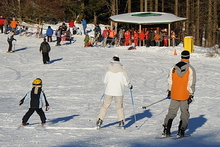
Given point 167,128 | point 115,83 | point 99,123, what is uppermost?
point 115,83

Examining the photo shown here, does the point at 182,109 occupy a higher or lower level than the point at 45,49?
lower

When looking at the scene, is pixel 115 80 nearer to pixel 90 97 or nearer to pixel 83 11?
pixel 90 97

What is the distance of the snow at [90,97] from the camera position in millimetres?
8039

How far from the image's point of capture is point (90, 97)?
47.7ft

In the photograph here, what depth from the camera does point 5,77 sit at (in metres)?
19.4

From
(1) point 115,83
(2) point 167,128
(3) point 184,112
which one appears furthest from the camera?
(1) point 115,83

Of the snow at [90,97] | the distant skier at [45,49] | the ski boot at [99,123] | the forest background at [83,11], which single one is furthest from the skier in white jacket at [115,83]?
the forest background at [83,11]

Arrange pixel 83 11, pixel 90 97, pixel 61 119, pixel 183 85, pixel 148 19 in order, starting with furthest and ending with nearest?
pixel 83 11 → pixel 148 19 → pixel 90 97 → pixel 61 119 → pixel 183 85

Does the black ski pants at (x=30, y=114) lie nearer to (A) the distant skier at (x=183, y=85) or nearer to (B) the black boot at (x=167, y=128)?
(B) the black boot at (x=167, y=128)

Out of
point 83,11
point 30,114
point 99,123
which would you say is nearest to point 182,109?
point 99,123

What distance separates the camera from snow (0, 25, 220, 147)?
26.4 ft

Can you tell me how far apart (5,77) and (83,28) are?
18.0 meters

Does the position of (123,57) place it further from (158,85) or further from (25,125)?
(25,125)

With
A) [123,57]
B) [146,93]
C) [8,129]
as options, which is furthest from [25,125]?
[123,57]
